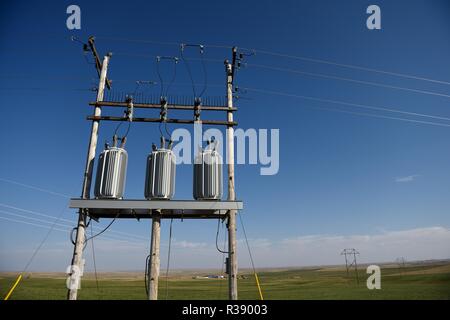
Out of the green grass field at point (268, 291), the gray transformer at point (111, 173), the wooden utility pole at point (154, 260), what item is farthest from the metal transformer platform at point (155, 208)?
the green grass field at point (268, 291)

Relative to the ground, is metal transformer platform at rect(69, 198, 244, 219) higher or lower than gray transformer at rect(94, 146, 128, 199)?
lower

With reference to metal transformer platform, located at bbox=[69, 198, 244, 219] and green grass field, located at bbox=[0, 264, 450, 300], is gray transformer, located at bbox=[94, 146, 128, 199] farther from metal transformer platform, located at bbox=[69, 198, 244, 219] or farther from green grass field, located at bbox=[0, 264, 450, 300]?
green grass field, located at bbox=[0, 264, 450, 300]

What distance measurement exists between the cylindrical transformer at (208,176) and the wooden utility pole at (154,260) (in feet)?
6.49

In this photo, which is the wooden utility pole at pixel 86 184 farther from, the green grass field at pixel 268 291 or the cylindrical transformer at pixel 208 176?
the green grass field at pixel 268 291

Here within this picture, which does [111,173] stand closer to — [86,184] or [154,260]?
[86,184]

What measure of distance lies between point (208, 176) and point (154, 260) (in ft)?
13.1

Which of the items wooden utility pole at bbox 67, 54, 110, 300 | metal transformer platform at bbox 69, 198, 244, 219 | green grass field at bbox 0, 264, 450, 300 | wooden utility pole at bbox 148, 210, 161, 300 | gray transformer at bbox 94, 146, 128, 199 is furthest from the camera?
green grass field at bbox 0, 264, 450, 300

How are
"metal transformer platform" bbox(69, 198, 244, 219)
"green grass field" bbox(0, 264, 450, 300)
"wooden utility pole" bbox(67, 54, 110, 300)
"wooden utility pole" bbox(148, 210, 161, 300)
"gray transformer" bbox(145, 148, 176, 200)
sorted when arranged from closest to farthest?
1. "wooden utility pole" bbox(148, 210, 161, 300)
2. "wooden utility pole" bbox(67, 54, 110, 300)
3. "metal transformer platform" bbox(69, 198, 244, 219)
4. "gray transformer" bbox(145, 148, 176, 200)
5. "green grass field" bbox(0, 264, 450, 300)

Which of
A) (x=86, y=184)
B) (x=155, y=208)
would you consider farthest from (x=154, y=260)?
(x=86, y=184)

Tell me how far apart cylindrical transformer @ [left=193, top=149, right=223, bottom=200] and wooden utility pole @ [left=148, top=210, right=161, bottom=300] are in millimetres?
1979

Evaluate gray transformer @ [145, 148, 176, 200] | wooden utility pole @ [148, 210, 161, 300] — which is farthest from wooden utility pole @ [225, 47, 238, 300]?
wooden utility pole @ [148, 210, 161, 300]

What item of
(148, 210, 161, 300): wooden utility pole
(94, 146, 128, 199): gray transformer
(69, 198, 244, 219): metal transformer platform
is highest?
(94, 146, 128, 199): gray transformer

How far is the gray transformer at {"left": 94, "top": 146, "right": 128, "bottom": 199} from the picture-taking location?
11.6 metres
